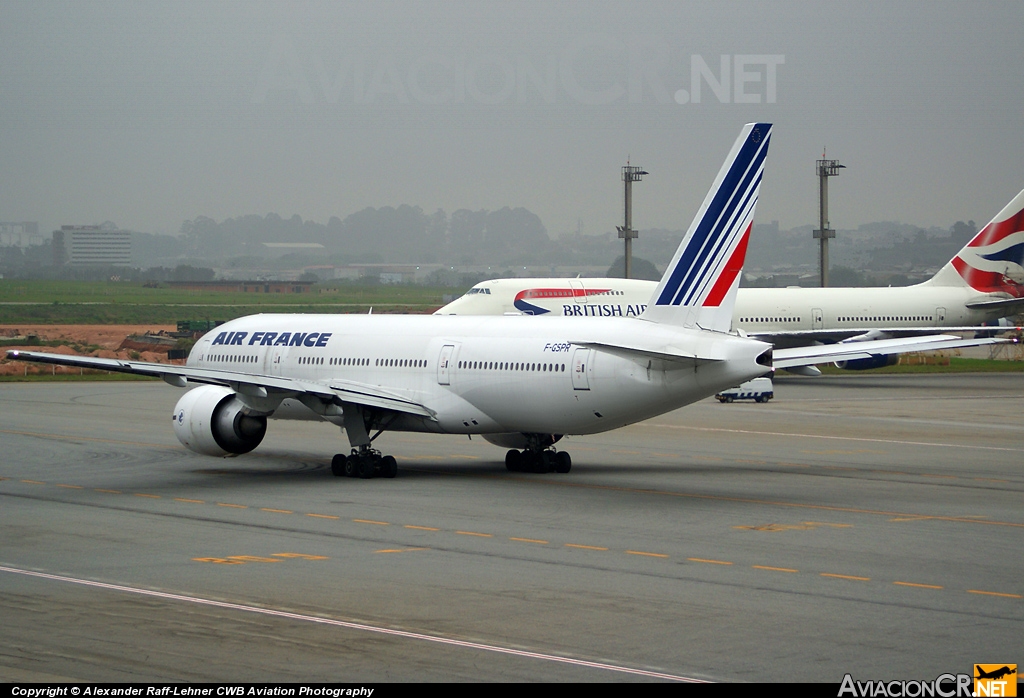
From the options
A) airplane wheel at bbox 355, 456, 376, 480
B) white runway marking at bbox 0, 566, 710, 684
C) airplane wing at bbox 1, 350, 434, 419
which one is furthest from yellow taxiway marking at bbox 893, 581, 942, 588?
airplane wheel at bbox 355, 456, 376, 480

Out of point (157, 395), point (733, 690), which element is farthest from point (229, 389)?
point (157, 395)

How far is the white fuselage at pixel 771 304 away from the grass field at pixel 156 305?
57.3m

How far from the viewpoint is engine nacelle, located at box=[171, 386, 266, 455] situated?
3111 centimetres

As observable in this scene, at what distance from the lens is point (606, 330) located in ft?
95.0

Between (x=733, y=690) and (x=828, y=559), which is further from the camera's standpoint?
(x=828, y=559)

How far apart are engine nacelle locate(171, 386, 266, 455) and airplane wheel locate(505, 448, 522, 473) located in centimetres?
613

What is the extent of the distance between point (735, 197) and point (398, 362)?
951 cm

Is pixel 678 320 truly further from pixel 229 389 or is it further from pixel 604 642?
pixel 604 642

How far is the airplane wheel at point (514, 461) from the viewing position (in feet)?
104

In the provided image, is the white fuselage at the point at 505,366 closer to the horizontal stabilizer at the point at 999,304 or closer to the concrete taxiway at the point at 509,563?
the concrete taxiway at the point at 509,563

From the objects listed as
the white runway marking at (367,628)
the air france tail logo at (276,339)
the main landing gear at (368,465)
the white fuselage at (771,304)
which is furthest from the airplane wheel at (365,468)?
the white fuselage at (771,304)

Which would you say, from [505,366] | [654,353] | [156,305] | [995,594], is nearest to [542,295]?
[505,366]

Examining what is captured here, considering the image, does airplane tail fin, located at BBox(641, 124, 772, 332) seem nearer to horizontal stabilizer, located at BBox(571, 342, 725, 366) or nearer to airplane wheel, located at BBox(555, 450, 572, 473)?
horizontal stabilizer, located at BBox(571, 342, 725, 366)

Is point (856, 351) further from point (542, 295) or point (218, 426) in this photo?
Answer: point (542, 295)
